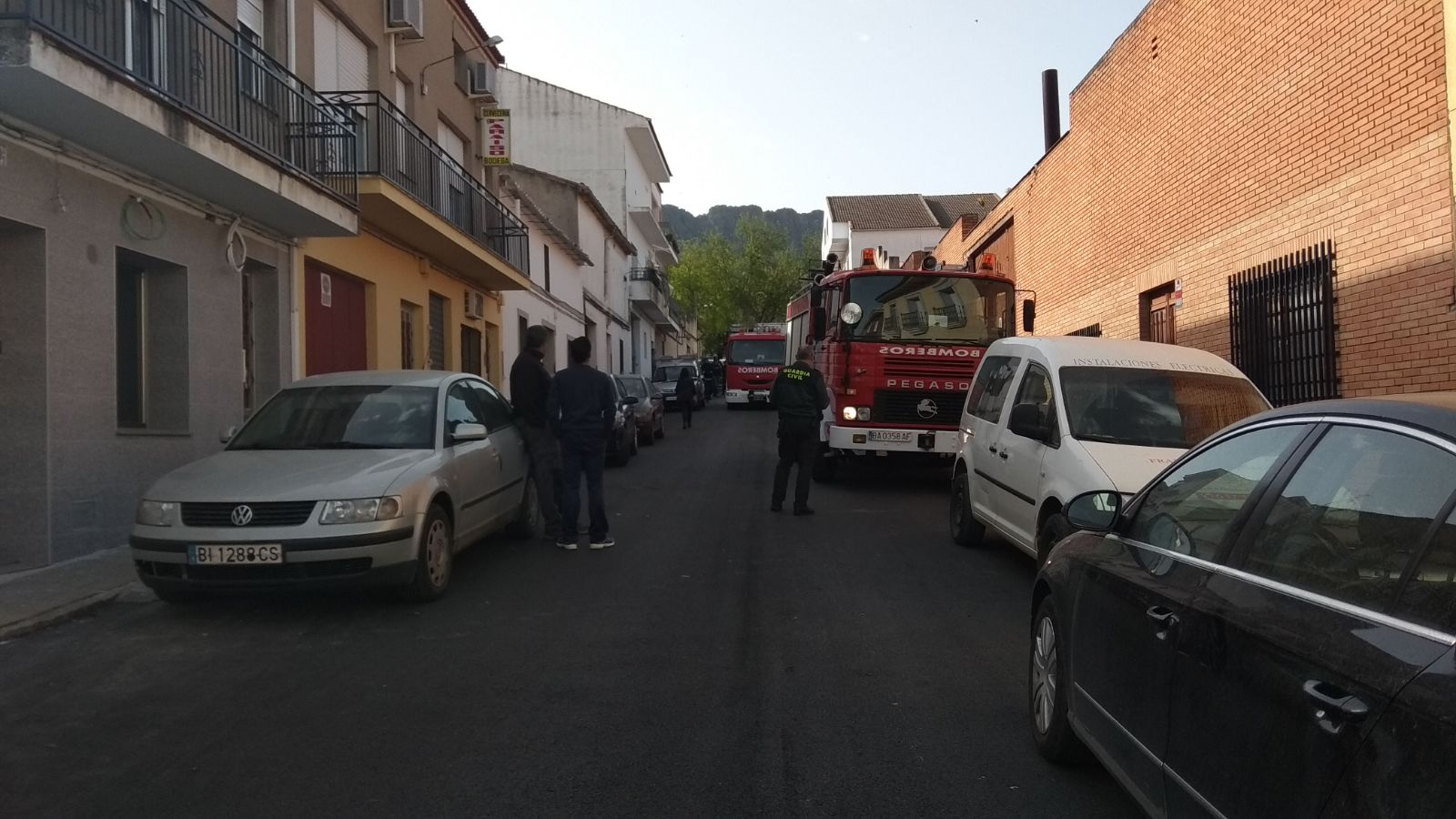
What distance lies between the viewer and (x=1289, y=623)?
7.84 feet

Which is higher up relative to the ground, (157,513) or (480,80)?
(480,80)

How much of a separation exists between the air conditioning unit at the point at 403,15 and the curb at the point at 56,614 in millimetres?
11546

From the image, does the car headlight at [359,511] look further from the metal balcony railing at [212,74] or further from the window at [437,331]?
the window at [437,331]

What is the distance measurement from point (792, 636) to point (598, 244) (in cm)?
3571

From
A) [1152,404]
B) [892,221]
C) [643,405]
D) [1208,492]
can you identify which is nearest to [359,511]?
[1208,492]

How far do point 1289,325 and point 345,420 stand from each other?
30.2 ft

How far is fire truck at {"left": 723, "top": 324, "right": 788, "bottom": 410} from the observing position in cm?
3481

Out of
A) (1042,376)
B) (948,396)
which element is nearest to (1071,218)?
(948,396)

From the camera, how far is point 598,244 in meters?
40.4

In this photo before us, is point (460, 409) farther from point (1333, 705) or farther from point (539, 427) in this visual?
point (1333, 705)

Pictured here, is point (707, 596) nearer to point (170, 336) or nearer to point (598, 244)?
point (170, 336)

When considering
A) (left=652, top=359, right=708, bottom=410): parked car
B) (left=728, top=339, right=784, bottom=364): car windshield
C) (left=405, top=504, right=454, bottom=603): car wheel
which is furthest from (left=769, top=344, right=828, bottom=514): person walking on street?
(left=728, top=339, right=784, bottom=364): car windshield

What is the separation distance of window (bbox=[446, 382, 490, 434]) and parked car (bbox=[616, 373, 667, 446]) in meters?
9.76

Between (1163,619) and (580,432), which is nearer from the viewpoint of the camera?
(1163,619)
